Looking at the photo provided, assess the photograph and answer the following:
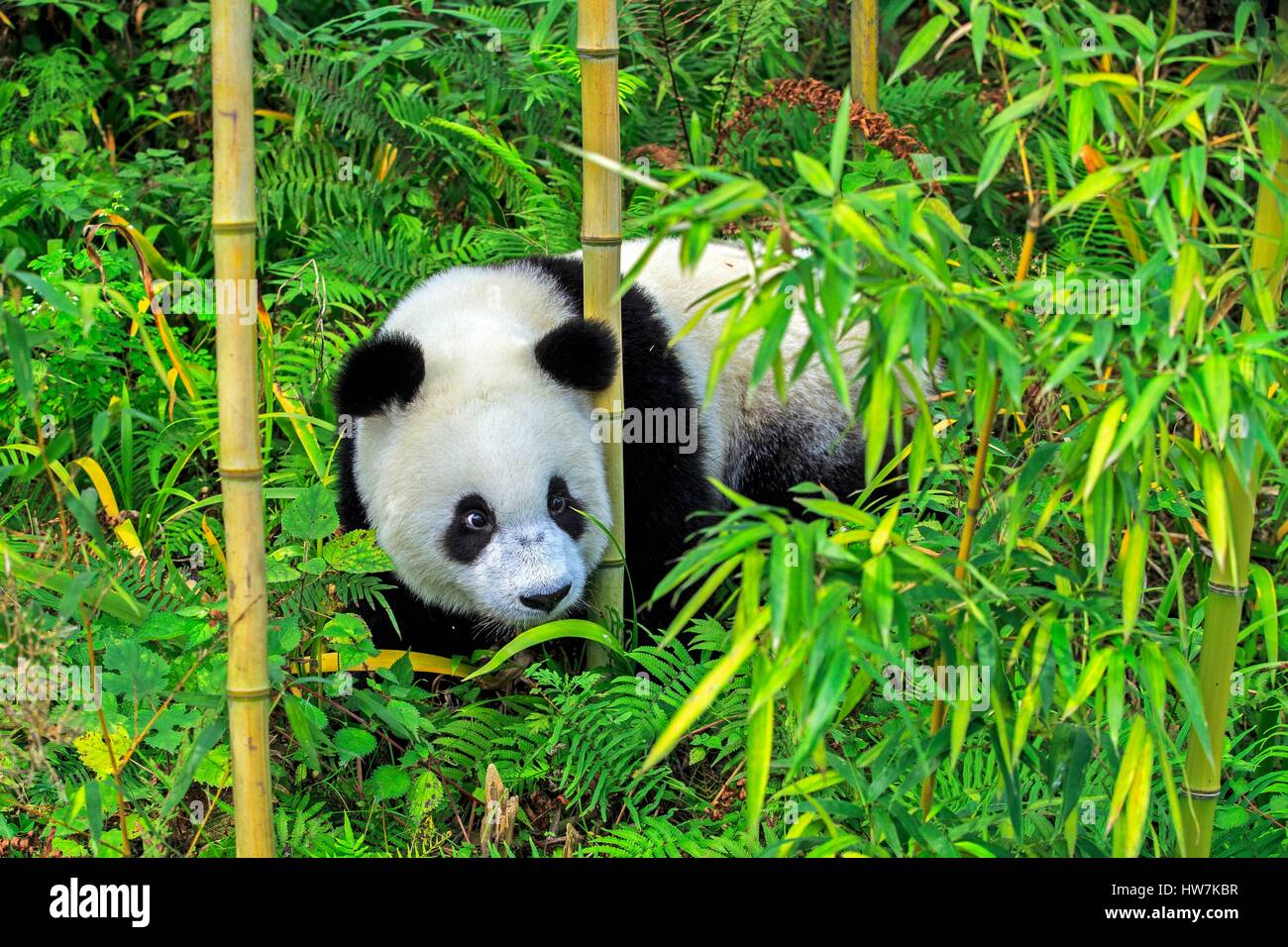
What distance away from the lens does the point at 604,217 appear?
10.7 ft

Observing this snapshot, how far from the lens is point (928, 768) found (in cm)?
223

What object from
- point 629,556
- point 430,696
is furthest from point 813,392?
point 430,696

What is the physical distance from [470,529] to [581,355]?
53 cm

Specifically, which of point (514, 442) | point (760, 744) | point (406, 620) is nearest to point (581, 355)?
point (514, 442)

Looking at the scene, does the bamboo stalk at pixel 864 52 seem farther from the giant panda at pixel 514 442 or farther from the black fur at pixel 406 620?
the black fur at pixel 406 620

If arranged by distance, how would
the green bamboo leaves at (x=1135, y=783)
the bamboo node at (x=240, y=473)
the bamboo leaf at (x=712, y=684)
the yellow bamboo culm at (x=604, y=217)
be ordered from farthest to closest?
the yellow bamboo culm at (x=604, y=217) → the bamboo node at (x=240, y=473) → the green bamboo leaves at (x=1135, y=783) → the bamboo leaf at (x=712, y=684)

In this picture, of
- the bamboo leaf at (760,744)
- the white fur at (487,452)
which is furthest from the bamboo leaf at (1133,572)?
the white fur at (487,452)

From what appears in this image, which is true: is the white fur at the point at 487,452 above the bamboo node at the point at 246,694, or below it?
above

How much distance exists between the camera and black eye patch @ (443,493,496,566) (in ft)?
11.4

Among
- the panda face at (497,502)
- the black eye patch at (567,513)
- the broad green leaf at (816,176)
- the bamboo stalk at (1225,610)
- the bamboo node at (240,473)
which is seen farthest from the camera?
the black eye patch at (567,513)

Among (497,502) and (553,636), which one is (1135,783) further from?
(497,502)

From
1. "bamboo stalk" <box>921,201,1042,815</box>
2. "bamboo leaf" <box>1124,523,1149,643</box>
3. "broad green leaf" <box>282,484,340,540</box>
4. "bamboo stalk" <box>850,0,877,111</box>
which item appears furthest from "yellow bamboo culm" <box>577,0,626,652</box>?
"bamboo stalk" <box>850,0,877,111</box>

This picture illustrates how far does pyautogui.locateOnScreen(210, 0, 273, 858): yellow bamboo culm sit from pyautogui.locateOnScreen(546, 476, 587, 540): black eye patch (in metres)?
1.21

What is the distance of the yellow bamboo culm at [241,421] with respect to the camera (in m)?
2.26
